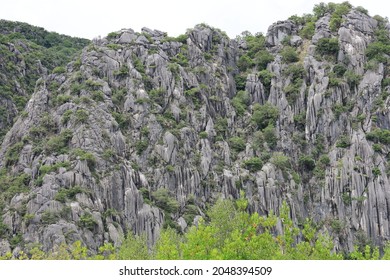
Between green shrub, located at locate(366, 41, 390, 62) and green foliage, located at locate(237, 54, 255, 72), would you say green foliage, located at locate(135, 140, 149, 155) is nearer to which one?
green foliage, located at locate(237, 54, 255, 72)

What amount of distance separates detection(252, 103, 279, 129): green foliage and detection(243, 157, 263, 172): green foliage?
10402 mm

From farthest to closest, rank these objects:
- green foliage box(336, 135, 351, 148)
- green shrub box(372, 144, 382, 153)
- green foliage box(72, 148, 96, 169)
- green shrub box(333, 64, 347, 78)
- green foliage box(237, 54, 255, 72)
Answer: green foliage box(237, 54, 255, 72) → green shrub box(333, 64, 347, 78) → green foliage box(336, 135, 351, 148) → green shrub box(372, 144, 382, 153) → green foliage box(72, 148, 96, 169)

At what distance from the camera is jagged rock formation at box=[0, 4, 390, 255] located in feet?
238

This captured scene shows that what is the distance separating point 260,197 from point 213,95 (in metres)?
23.3

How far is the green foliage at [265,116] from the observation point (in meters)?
96.1

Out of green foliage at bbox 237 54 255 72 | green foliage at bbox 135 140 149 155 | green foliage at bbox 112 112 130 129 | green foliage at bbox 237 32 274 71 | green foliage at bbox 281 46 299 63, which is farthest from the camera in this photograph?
green foliage at bbox 237 54 255 72

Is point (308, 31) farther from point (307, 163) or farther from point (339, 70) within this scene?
point (307, 163)

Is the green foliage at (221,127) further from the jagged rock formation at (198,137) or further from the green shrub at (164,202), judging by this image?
the green shrub at (164,202)

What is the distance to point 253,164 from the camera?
86625 mm

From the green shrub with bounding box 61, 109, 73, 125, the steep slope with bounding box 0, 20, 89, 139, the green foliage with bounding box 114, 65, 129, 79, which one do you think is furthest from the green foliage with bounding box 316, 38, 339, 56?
the green shrub with bounding box 61, 109, 73, 125

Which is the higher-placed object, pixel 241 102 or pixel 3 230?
pixel 241 102

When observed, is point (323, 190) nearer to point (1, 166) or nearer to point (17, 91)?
point (1, 166)

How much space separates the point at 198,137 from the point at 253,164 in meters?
9.36

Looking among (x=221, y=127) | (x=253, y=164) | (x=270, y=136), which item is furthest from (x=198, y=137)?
(x=270, y=136)
